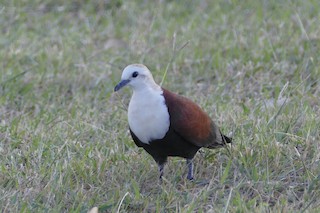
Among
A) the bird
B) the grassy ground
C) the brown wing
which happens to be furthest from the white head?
the grassy ground

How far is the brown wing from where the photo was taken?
4.22m

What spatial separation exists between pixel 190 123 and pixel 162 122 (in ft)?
0.67

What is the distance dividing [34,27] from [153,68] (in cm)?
148

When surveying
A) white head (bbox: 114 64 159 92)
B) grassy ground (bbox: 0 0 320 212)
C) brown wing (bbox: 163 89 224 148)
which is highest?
white head (bbox: 114 64 159 92)

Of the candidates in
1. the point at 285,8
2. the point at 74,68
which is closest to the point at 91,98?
the point at 74,68

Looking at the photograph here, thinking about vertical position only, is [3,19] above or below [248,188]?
above

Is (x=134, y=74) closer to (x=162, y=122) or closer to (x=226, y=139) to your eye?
(x=162, y=122)

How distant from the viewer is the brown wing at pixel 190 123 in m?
4.22

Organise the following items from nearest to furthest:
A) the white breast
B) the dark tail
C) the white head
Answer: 1. the white breast
2. the white head
3. the dark tail

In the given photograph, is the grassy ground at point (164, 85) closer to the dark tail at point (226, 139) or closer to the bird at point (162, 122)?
the dark tail at point (226, 139)

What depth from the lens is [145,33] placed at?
271 inches

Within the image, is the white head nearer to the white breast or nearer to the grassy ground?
the white breast

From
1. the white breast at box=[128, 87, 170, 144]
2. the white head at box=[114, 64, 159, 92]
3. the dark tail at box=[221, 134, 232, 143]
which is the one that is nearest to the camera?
the white breast at box=[128, 87, 170, 144]

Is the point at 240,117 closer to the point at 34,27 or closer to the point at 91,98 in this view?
the point at 91,98
